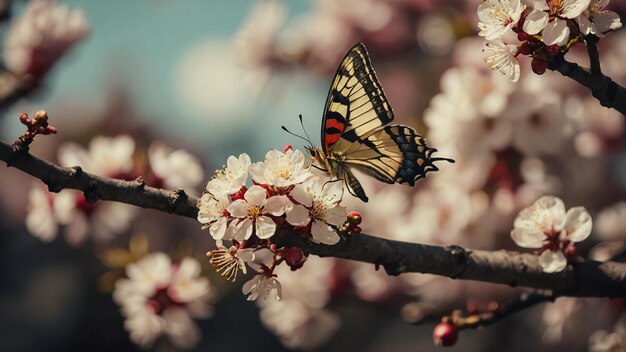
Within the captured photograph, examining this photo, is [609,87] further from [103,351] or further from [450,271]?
[103,351]

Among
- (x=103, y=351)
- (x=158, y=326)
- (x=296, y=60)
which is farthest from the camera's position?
(x=103, y=351)

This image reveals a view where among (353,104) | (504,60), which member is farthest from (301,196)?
(504,60)

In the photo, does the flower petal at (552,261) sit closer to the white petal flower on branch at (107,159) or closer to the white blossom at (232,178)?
the white blossom at (232,178)

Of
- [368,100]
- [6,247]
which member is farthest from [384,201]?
[6,247]

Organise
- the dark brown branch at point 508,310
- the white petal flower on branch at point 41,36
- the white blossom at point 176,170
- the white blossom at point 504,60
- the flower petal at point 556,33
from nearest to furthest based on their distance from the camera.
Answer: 1. the flower petal at point 556,33
2. the white blossom at point 504,60
3. the dark brown branch at point 508,310
4. the white blossom at point 176,170
5. the white petal flower on branch at point 41,36

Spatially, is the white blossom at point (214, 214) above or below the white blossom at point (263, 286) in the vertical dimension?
above

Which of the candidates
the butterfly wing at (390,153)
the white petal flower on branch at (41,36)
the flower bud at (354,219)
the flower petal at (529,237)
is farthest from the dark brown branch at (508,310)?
the white petal flower on branch at (41,36)

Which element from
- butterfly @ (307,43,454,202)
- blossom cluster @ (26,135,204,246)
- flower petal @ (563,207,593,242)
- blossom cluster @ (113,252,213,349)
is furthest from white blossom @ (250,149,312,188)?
blossom cluster @ (113,252,213,349)
